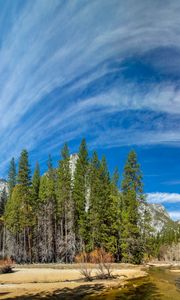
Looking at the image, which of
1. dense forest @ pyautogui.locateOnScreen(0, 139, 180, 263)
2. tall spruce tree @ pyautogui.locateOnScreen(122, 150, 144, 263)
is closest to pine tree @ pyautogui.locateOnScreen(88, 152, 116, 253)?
dense forest @ pyautogui.locateOnScreen(0, 139, 180, 263)

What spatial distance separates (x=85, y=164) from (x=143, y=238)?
1747cm

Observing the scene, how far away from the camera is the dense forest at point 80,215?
4884cm

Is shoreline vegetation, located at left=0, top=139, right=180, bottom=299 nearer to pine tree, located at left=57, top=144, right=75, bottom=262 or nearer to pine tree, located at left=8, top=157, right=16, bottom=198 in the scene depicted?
pine tree, located at left=57, top=144, right=75, bottom=262

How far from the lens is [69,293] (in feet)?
64.0

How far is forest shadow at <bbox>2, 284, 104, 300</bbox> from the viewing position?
1778 cm

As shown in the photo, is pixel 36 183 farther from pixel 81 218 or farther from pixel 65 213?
pixel 81 218

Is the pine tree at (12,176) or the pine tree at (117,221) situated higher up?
the pine tree at (12,176)

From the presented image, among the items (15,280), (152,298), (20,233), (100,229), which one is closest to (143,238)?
(100,229)

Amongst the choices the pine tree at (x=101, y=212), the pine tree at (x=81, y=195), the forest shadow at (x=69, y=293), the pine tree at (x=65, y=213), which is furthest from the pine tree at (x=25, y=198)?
the forest shadow at (x=69, y=293)

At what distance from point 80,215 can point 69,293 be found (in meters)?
33.4

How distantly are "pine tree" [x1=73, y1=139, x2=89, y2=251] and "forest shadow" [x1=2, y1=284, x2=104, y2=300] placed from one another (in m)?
28.6

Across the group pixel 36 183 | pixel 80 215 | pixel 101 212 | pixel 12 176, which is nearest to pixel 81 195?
pixel 80 215

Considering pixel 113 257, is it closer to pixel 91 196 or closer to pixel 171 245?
pixel 91 196

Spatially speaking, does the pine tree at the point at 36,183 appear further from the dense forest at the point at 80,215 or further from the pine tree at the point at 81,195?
the pine tree at the point at 81,195
